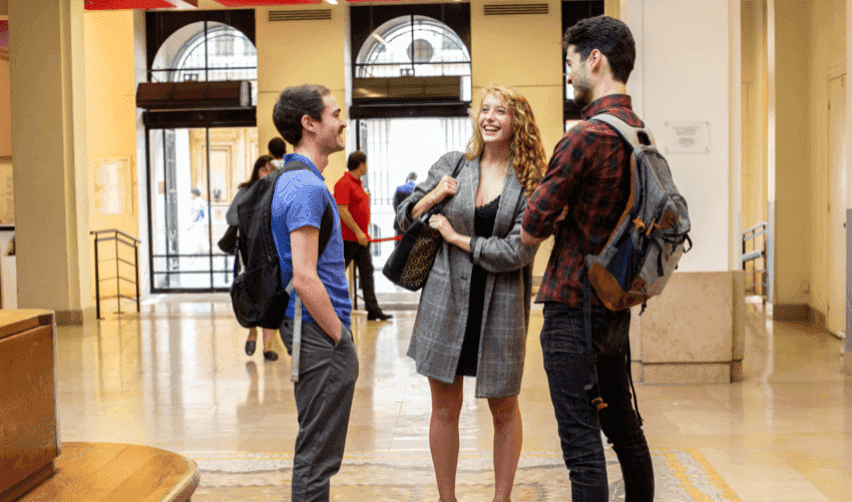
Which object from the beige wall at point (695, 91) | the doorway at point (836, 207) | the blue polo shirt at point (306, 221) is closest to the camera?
the blue polo shirt at point (306, 221)

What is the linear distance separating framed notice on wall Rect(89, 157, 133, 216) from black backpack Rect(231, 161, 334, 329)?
35.7 feet

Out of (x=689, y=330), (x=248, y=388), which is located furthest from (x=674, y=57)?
(x=248, y=388)

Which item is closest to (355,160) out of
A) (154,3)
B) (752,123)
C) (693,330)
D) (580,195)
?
(154,3)

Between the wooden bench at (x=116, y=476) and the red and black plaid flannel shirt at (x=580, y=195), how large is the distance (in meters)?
1.11

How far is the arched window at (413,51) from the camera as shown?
42.5 feet

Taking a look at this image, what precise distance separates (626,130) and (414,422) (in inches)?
115

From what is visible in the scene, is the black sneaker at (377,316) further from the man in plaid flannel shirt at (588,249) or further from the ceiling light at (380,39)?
the man in plaid flannel shirt at (588,249)

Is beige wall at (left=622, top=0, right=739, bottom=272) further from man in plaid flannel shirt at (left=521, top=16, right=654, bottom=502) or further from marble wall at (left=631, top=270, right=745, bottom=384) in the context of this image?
man in plaid flannel shirt at (left=521, top=16, right=654, bottom=502)

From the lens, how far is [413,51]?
42.7 ft

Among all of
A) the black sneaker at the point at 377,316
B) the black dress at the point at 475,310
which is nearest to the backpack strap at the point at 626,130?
the black dress at the point at 475,310

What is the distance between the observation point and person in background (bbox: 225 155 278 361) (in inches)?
242

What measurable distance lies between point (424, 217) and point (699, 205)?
3.09m

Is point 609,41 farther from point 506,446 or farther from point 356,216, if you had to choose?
point 356,216

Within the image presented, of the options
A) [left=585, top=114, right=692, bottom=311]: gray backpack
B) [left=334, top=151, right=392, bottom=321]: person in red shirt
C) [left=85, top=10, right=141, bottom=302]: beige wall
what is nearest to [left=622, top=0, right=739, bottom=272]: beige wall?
[left=585, top=114, right=692, bottom=311]: gray backpack
